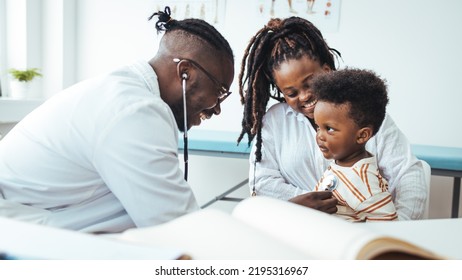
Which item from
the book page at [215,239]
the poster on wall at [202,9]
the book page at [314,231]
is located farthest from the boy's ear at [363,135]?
the poster on wall at [202,9]

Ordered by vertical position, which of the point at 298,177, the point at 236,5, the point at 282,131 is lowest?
the point at 298,177

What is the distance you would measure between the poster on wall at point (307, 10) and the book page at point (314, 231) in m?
2.90

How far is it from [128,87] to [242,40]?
2.51 m

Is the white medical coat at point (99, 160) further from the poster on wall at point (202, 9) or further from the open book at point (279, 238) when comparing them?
the poster on wall at point (202, 9)

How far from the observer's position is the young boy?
49.8 inches

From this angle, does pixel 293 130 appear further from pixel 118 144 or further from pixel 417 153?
pixel 417 153

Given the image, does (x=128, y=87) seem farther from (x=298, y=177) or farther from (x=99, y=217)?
(x=298, y=177)

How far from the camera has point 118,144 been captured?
3.17 ft

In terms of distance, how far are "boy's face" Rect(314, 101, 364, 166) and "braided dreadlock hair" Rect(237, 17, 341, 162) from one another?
0.92 feet

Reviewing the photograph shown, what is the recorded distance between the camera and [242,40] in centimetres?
347

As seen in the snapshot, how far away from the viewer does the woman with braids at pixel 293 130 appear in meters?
1.41

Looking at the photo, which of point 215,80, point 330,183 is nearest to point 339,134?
point 330,183

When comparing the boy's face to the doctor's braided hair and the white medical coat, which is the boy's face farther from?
the white medical coat

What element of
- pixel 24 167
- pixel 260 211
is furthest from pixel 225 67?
pixel 260 211
